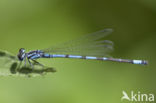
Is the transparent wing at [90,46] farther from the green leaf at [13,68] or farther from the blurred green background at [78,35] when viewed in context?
the green leaf at [13,68]

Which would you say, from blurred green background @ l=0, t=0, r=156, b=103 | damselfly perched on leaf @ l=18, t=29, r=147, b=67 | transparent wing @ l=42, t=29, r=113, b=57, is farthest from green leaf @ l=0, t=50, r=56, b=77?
transparent wing @ l=42, t=29, r=113, b=57

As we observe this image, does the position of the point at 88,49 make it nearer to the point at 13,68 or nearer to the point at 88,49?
the point at 88,49

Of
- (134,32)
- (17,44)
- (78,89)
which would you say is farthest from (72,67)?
(134,32)

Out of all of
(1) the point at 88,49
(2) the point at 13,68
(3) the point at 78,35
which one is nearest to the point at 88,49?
(1) the point at 88,49

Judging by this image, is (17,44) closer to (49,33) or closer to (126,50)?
(49,33)

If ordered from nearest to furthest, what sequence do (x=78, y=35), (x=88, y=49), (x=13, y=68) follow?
(x=13, y=68) → (x=78, y=35) → (x=88, y=49)

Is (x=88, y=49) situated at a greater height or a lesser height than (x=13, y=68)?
greater

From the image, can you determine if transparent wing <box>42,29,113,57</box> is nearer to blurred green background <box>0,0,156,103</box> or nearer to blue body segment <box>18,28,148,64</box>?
blue body segment <box>18,28,148,64</box>
